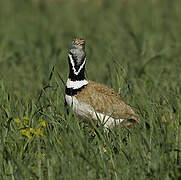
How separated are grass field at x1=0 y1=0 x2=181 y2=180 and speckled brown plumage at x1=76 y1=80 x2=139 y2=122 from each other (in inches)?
5.5

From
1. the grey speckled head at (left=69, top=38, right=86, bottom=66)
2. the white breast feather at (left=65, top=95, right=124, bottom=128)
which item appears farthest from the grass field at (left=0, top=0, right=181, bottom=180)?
the grey speckled head at (left=69, top=38, right=86, bottom=66)

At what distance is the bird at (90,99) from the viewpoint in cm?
577

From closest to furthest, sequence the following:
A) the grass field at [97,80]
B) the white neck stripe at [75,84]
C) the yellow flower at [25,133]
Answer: the grass field at [97,80], the yellow flower at [25,133], the white neck stripe at [75,84]

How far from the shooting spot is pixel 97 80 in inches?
313

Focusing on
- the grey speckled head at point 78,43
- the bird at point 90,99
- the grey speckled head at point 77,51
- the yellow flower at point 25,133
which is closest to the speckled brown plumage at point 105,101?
the bird at point 90,99

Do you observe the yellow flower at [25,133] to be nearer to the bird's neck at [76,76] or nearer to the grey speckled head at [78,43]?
the bird's neck at [76,76]

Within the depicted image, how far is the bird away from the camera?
227 inches

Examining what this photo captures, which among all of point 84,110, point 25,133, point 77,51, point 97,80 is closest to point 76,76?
point 77,51

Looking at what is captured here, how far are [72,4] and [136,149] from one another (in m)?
10.3

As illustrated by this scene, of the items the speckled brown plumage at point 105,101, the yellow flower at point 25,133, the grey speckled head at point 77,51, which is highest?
the grey speckled head at point 77,51

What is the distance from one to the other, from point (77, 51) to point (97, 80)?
2119mm

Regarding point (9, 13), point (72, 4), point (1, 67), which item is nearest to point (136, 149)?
point (1, 67)

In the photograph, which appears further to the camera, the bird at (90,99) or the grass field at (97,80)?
the bird at (90,99)

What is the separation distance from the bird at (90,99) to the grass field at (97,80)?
0.14 meters
